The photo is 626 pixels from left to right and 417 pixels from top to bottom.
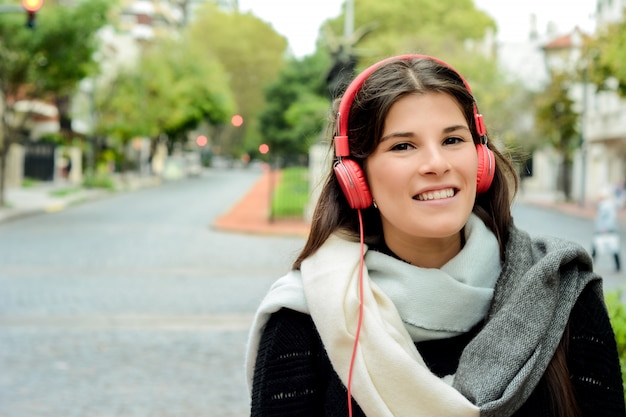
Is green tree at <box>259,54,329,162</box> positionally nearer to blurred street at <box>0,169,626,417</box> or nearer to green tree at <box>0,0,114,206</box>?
green tree at <box>0,0,114,206</box>

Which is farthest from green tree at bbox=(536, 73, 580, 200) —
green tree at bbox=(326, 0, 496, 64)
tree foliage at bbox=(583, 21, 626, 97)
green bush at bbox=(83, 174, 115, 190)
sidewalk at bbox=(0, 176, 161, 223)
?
green tree at bbox=(326, 0, 496, 64)

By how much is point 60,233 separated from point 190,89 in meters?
37.8

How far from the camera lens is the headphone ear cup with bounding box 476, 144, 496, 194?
2.07 meters

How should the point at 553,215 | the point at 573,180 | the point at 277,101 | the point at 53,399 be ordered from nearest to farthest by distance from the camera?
the point at 53,399
the point at 553,215
the point at 573,180
the point at 277,101

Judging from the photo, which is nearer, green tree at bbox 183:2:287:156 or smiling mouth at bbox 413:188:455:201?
smiling mouth at bbox 413:188:455:201

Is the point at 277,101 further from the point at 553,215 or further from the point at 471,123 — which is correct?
the point at 471,123

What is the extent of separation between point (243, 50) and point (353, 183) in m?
102

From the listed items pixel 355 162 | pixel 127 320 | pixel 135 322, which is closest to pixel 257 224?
pixel 127 320

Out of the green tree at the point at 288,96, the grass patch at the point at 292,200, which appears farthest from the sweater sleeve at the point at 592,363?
the green tree at the point at 288,96

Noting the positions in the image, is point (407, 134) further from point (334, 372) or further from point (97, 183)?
point (97, 183)

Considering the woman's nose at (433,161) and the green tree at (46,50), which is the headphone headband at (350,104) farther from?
the green tree at (46,50)

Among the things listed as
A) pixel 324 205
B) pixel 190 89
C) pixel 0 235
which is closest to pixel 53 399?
pixel 324 205

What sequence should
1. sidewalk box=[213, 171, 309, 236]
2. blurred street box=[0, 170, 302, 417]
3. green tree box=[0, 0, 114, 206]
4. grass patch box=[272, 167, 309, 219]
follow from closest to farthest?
blurred street box=[0, 170, 302, 417] < sidewalk box=[213, 171, 309, 236] < green tree box=[0, 0, 114, 206] < grass patch box=[272, 167, 309, 219]

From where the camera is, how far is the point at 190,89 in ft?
187
